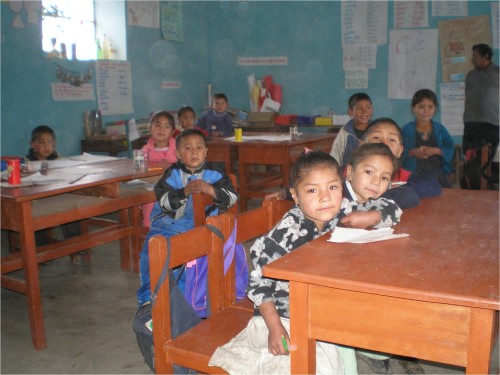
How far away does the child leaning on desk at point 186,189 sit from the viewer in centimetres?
256

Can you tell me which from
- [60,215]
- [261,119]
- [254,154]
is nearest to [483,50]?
[254,154]

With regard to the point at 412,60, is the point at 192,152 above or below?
below

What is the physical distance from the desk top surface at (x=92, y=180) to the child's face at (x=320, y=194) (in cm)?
136

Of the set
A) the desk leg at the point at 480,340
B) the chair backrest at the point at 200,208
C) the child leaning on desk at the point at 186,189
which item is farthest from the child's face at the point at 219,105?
the desk leg at the point at 480,340

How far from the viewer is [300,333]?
1239mm

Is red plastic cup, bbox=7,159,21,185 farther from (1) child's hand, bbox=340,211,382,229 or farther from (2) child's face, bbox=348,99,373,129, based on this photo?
(2) child's face, bbox=348,99,373,129

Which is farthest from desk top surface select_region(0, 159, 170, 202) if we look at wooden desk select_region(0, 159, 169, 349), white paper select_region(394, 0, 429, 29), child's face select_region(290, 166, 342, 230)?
white paper select_region(394, 0, 429, 29)

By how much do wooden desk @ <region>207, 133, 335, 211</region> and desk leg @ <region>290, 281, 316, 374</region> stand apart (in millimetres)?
3109

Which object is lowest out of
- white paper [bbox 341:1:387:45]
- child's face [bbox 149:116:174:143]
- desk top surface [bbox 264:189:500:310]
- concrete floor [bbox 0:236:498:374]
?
concrete floor [bbox 0:236:498:374]

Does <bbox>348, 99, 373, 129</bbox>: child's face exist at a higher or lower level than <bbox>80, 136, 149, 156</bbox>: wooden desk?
higher

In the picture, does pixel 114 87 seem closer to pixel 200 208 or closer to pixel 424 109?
pixel 424 109

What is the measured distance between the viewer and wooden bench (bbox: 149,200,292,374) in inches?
58.8

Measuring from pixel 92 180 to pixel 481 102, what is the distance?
177 inches

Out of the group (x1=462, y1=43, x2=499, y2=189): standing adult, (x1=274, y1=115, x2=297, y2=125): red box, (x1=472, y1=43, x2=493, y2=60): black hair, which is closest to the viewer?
(x1=472, y1=43, x2=493, y2=60): black hair
